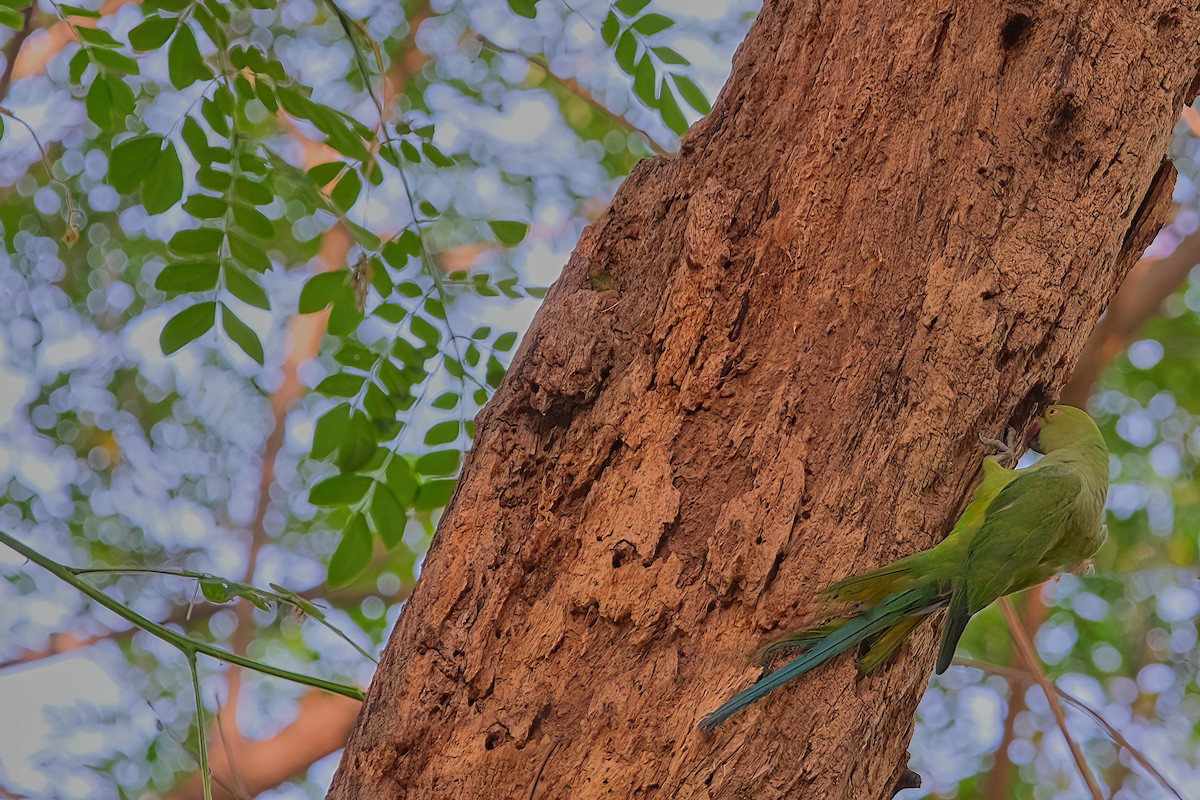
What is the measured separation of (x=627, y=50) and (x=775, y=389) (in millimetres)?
1244

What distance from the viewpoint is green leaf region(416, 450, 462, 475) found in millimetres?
2264

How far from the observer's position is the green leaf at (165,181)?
212 centimetres

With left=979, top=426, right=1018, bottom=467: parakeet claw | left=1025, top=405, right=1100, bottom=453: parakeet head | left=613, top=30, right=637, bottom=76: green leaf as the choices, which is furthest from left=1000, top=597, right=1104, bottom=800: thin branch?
left=613, top=30, right=637, bottom=76: green leaf

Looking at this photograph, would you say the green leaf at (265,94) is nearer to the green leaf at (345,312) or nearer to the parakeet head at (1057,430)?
the green leaf at (345,312)

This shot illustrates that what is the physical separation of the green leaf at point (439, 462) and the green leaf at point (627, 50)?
1.03 m

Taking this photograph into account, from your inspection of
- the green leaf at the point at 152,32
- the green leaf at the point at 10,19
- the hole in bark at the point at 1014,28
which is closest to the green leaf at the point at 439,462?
the green leaf at the point at 152,32

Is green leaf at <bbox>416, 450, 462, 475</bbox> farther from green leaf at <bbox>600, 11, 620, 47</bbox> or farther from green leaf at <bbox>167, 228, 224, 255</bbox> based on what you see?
green leaf at <bbox>600, 11, 620, 47</bbox>

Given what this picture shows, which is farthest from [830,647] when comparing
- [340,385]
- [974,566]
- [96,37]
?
[96,37]

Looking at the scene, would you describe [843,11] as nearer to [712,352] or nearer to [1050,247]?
[1050,247]

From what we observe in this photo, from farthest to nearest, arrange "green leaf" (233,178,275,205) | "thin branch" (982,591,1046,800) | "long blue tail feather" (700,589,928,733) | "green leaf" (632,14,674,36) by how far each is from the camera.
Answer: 1. "thin branch" (982,591,1046,800)
2. "green leaf" (632,14,674,36)
3. "green leaf" (233,178,275,205)
4. "long blue tail feather" (700,589,928,733)

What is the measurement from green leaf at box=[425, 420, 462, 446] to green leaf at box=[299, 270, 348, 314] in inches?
14.6

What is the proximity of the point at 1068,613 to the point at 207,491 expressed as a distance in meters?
4.03

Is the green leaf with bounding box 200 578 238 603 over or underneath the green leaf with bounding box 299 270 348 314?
underneath

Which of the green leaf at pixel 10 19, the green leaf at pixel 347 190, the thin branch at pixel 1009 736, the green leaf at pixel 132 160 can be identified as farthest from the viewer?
the thin branch at pixel 1009 736
